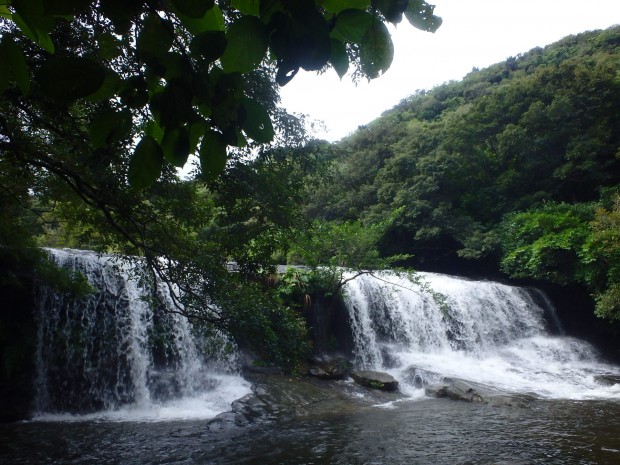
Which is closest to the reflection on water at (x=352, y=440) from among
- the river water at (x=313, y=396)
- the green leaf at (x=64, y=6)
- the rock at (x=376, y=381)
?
the river water at (x=313, y=396)

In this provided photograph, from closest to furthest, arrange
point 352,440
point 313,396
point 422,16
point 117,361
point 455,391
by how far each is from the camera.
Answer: point 422,16
point 352,440
point 117,361
point 313,396
point 455,391

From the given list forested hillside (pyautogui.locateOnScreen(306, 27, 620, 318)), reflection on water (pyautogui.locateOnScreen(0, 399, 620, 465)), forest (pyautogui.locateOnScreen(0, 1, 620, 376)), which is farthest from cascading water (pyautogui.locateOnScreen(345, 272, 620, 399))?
reflection on water (pyautogui.locateOnScreen(0, 399, 620, 465))

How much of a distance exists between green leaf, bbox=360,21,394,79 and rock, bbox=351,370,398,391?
31.5 feet

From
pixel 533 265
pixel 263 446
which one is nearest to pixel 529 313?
pixel 533 265

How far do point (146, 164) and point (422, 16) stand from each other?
2.10ft

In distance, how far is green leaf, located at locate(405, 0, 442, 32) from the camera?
0.86 metres

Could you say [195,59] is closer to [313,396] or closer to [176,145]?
[176,145]

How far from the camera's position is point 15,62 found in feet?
2.47

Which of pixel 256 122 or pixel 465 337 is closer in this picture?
pixel 256 122

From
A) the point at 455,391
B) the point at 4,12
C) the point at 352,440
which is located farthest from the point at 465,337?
the point at 4,12

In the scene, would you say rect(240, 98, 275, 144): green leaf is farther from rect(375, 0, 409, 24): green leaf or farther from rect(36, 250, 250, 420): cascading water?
rect(36, 250, 250, 420): cascading water

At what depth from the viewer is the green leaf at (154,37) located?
79 cm

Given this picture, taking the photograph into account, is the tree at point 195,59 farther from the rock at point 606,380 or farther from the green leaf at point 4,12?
the rock at point 606,380

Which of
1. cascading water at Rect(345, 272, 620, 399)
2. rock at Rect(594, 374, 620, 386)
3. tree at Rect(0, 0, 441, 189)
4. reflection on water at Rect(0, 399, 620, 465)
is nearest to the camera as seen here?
tree at Rect(0, 0, 441, 189)
